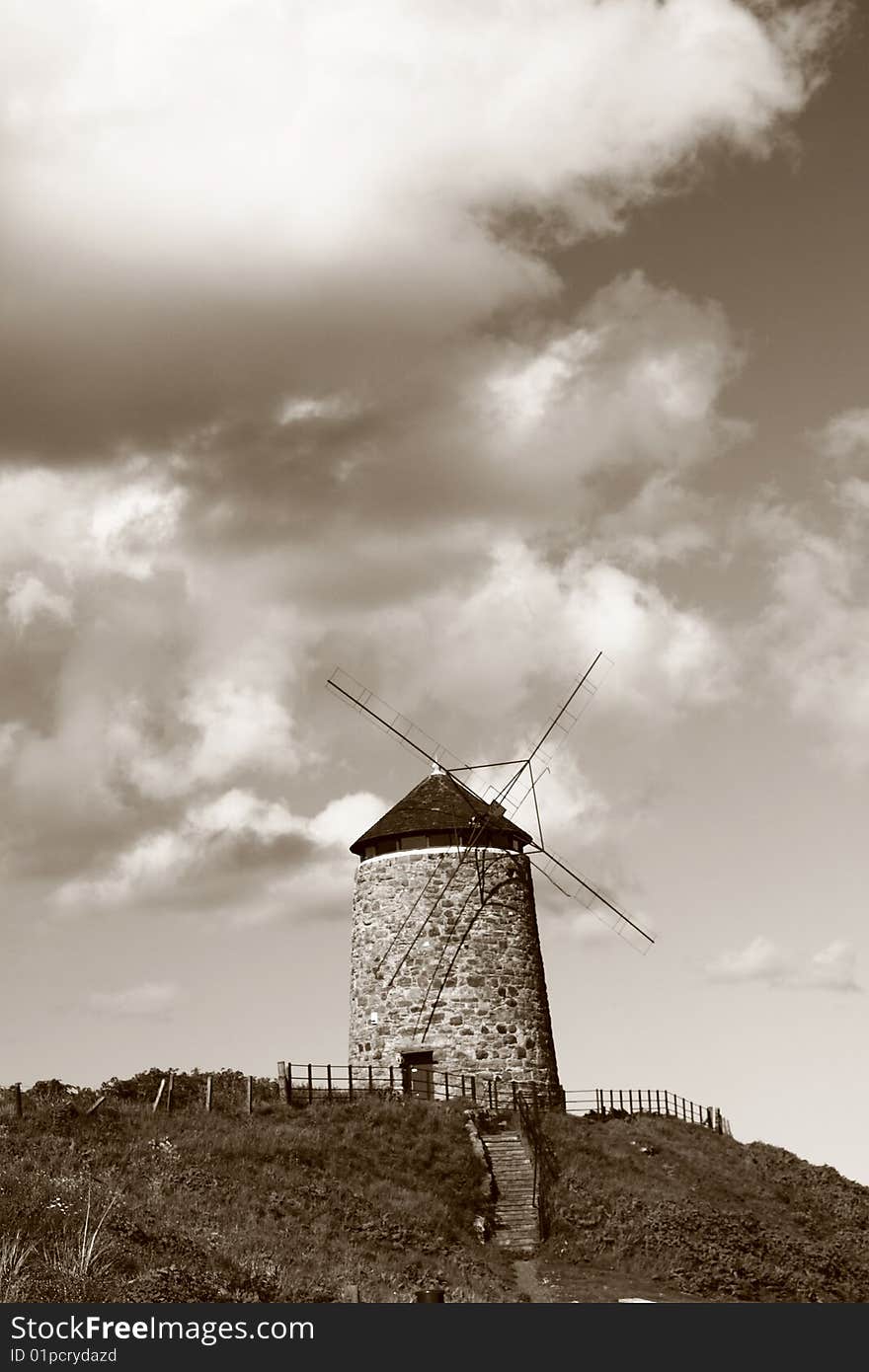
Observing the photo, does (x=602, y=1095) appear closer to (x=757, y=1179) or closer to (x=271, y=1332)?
(x=757, y=1179)

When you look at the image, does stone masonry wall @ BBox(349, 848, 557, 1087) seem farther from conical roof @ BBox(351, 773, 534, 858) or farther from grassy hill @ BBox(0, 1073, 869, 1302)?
grassy hill @ BBox(0, 1073, 869, 1302)

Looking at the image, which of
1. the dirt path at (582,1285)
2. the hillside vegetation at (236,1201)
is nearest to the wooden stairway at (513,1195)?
the hillside vegetation at (236,1201)

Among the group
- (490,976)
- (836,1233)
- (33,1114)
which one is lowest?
(836,1233)

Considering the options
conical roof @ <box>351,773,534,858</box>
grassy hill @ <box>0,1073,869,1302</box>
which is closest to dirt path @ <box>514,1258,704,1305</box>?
grassy hill @ <box>0,1073,869,1302</box>

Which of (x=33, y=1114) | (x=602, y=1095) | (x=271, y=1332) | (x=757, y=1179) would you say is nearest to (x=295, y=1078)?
(x=33, y=1114)

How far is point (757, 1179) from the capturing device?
36.2 m

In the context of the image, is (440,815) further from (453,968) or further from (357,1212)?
(357,1212)

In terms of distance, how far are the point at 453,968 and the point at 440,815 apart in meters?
4.81

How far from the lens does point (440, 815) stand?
1644 inches

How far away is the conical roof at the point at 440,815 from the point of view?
41531 mm

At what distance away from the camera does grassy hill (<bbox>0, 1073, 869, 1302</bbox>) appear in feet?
69.1

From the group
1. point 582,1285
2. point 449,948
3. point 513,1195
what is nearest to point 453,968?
point 449,948

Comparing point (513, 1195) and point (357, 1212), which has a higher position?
point (513, 1195)

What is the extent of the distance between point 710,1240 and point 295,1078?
1104 cm
